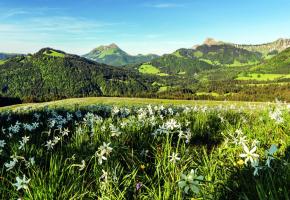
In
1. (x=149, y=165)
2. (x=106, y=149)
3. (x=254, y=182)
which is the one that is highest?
(x=106, y=149)

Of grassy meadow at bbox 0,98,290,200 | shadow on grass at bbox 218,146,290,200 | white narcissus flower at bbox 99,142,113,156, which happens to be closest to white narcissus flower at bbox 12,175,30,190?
grassy meadow at bbox 0,98,290,200

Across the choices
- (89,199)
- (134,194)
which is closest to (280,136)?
(134,194)

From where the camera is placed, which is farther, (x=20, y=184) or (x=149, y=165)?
(x=149, y=165)

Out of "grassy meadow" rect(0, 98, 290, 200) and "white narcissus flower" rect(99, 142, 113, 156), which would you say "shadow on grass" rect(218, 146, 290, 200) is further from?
"white narcissus flower" rect(99, 142, 113, 156)

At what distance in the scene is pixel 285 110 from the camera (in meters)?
10.4

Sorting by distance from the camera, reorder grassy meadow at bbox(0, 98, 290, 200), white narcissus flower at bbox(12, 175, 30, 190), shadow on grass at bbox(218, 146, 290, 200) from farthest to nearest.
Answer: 1. grassy meadow at bbox(0, 98, 290, 200)
2. shadow on grass at bbox(218, 146, 290, 200)
3. white narcissus flower at bbox(12, 175, 30, 190)

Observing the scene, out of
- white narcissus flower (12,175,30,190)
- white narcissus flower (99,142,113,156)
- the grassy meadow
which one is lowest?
the grassy meadow

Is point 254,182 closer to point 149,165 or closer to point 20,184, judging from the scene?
point 149,165

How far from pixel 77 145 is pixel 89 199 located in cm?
292

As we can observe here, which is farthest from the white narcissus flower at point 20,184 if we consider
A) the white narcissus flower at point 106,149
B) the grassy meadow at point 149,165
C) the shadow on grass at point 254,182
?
the shadow on grass at point 254,182

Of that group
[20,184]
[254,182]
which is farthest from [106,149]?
[254,182]

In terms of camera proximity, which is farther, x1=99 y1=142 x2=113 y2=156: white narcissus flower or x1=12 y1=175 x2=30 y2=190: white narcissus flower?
x1=99 y1=142 x2=113 y2=156: white narcissus flower

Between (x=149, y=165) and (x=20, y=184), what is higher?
(x=20, y=184)

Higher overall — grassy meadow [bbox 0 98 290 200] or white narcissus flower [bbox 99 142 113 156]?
white narcissus flower [bbox 99 142 113 156]
